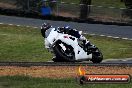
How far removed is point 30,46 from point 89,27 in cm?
885

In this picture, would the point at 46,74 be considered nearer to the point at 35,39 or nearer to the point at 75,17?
the point at 35,39

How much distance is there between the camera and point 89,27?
32.8 metres

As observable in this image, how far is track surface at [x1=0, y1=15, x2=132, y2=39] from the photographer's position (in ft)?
102

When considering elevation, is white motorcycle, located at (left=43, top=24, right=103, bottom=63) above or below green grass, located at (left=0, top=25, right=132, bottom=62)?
above

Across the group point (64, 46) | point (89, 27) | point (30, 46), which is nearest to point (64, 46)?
point (64, 46)

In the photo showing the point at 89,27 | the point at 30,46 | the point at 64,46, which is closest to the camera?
the point at 64,46

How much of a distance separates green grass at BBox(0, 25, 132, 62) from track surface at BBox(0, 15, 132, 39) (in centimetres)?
162

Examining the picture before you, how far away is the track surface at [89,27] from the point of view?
102 ft

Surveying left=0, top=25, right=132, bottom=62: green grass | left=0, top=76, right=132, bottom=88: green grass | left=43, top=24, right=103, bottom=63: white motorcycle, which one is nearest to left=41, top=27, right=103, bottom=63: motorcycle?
left=43, top=24, right=103, bottom=63: white motorcycle

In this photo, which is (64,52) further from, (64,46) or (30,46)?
(30,46)

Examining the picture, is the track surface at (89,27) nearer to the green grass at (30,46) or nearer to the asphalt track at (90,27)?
the asphalt track at (90,27)

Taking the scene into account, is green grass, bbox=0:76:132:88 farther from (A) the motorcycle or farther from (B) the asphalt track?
(B) the asphalt track

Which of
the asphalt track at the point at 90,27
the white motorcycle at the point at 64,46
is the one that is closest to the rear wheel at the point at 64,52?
the white motorcycle at the point at 64,46

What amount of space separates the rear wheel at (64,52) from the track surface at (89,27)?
15.1 metres
